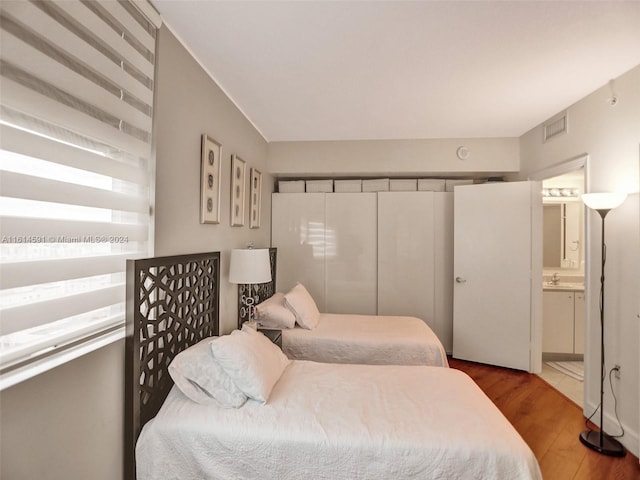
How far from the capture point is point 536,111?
9.96ft

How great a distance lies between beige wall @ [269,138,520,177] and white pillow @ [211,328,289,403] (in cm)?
272

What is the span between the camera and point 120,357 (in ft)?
4.80

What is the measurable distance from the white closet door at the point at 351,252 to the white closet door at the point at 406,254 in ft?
0.37

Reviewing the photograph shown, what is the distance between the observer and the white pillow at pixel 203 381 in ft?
5.27

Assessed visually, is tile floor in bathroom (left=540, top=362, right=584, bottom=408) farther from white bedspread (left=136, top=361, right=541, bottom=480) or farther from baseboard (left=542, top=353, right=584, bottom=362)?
white bedspread (left=136, top=361, right=541, bottom=480)

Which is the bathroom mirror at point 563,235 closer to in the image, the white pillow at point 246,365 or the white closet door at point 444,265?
the white closet door at point 444,265

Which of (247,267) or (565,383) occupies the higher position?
(247,267)

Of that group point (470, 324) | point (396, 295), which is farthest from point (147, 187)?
point (470, 324)

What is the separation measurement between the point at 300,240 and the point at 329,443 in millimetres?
2936

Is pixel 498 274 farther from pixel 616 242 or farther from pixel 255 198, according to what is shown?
pixel 255 198

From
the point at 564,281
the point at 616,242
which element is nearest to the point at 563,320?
the point at 564,281

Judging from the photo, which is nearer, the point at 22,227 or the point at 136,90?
the point at 22,227

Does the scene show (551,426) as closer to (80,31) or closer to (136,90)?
(136,90)

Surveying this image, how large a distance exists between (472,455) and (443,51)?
2.21 meters
